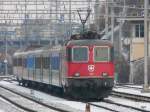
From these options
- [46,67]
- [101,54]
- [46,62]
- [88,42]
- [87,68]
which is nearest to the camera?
[87,68]

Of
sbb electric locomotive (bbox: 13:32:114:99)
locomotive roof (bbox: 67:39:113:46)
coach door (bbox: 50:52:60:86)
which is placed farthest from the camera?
coach door (bbox: 50:52:60:86)

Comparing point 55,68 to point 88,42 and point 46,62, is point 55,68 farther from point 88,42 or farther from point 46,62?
point 88,42

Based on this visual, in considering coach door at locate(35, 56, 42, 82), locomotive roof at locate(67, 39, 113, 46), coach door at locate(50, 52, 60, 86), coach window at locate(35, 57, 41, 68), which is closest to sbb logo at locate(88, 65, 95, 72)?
locomotive roof at locate(67, 39, 113, 46)

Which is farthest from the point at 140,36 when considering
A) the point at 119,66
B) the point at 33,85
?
the point at 33,85

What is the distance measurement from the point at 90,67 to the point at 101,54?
852mm

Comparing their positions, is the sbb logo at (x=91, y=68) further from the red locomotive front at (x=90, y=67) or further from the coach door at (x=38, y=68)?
the coach door at (x=38, y=68)

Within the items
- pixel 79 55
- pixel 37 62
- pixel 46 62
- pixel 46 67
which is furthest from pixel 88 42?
pixel 37 62

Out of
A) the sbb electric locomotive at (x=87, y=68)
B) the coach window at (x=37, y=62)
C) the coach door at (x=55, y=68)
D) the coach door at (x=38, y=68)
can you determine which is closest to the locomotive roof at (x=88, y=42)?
the sbb electric locomotive at (x=87, y=68)

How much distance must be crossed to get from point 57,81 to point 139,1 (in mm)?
45694

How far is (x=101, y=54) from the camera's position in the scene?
3253 centimetres

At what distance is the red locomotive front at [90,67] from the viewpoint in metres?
32.0

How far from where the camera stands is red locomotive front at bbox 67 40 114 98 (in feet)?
105

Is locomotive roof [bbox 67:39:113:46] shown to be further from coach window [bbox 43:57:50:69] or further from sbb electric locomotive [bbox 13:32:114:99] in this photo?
coach window [bbox 43:57:50:69]

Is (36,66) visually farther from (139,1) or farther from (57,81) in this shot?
(139,1)
